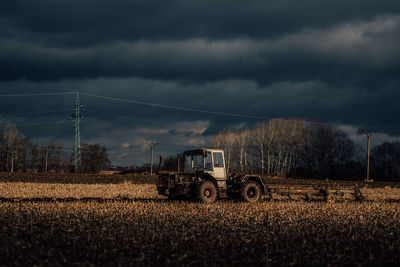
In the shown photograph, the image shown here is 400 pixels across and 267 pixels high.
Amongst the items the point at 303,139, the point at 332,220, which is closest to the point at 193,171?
the point at 332,220

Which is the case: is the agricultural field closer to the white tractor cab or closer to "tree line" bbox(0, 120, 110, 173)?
the white tractor cab

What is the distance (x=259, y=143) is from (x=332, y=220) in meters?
68.2

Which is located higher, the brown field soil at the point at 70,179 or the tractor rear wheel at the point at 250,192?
the tractor rear wheel at the point at 250,192

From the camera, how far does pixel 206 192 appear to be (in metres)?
19.8

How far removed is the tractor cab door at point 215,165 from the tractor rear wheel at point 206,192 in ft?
2.50

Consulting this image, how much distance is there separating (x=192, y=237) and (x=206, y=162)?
9.72m

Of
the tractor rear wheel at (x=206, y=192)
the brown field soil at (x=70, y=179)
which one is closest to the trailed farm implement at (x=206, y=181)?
the tractor rear wheel at (x=206, y=192)

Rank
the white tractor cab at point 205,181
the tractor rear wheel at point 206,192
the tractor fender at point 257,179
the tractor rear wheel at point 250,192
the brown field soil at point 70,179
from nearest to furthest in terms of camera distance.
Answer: the tractor rear wheel at point 206,192, the white tractor cab at point 205,181, the tractor rear wheel at point 250,192, the tractor fender at point 257,179, the brown field soil at point 70,179

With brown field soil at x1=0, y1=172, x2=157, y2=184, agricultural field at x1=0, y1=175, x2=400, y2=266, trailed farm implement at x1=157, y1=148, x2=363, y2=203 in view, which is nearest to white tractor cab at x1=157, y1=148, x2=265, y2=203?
trailed farm implement at x1=157, y1=148, x2=363, y2=203

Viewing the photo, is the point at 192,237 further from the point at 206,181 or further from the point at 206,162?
the point at 206,162

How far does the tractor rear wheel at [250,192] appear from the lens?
20.8 m

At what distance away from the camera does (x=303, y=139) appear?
286 ft

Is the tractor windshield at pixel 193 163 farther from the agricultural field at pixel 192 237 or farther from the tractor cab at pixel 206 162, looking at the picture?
the agricultural field at pixel 192 237

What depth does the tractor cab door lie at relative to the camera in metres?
20.5
